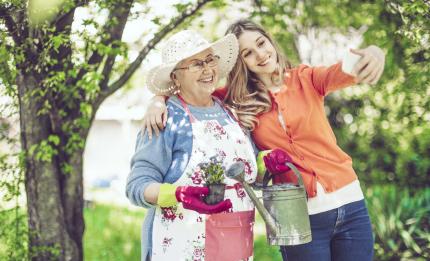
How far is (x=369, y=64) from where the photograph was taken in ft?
7.16

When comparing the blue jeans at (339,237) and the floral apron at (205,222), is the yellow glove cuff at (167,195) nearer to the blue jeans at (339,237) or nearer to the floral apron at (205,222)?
the floral apron at (205,222)

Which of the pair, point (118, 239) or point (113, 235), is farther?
point (113, 235)

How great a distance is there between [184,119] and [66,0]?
1188 mm

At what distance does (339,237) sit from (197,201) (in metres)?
0.82

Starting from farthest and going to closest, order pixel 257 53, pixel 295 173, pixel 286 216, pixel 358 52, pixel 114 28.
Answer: pixel 114 28
pixel 257 53
pixel 295 173
pixel 286 216
pixel 358 52

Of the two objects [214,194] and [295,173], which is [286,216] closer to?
[295,173]

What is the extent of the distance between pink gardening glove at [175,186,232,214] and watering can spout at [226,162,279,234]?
0.37ft

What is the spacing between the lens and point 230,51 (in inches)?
105

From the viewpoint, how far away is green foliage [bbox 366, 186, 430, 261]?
5.07 meters

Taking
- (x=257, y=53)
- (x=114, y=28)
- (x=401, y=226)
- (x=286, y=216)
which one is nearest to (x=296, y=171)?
(x=286, y=216)

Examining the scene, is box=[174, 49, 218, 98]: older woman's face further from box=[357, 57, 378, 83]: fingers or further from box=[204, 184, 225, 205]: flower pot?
box=[357, 57, 378, 83]: fingers

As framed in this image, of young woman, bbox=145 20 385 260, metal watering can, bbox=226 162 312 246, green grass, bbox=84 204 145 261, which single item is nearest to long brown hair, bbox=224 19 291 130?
young woman, bbox=145 20 385 260

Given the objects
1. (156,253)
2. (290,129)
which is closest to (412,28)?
(290,129)

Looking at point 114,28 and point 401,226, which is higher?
point 114,28
